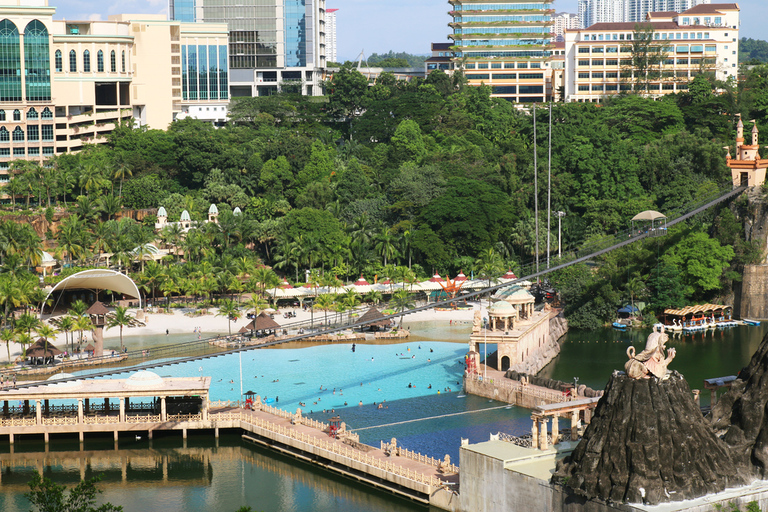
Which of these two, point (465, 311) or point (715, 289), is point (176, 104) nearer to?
point (465, 311)

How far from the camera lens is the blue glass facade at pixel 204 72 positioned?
384ft

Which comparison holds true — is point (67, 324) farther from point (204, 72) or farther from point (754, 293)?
point (204, 72)

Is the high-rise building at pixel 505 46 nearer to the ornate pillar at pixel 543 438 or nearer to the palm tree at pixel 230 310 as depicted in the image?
the palm tree at pixel 230 310

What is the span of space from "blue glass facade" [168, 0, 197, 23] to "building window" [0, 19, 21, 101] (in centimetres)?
3656

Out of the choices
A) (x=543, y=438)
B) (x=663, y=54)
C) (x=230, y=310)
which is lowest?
(x=543, y=438)

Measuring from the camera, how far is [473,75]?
126125mm

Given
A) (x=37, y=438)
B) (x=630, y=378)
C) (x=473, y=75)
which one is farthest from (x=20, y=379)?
(x=473, y=75)

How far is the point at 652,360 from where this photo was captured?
105 ft

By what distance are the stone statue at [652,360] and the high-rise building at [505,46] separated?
314 feet

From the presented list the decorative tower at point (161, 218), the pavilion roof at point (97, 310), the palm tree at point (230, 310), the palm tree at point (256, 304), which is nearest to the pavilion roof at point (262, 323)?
the palm tree at point (230, 310)

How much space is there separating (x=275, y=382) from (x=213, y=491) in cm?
1453

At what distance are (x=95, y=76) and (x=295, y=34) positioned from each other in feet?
106

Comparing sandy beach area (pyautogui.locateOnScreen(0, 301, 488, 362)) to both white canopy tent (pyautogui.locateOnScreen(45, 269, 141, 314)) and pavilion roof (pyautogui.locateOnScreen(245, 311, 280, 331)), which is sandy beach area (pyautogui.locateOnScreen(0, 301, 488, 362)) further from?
pavilion roof (pyautogui.locateOnScreen(245, 311, 280, 331))

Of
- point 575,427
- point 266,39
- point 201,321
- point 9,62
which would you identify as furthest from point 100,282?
point 266,39
